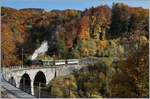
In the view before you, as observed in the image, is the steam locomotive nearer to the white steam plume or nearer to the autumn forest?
the autumn forest

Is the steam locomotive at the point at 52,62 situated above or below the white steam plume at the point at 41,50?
below

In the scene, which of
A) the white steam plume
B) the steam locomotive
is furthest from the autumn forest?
the steam locomotive

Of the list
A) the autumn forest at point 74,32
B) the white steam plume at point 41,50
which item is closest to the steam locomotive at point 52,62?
the autumn forest at point 74,32

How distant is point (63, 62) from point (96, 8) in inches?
407

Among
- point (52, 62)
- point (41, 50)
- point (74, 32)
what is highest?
point (74, 32)

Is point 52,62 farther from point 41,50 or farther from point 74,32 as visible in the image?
point 74,32

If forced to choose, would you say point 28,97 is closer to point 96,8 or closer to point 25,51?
point 25,51

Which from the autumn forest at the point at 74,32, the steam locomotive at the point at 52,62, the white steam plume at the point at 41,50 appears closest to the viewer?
the autumn forest at the point at 74,32

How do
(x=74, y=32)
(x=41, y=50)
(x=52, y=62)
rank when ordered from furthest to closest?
1. (x=74, y=32)
2. (x=41, y=50)
3. (x=52, y=62)

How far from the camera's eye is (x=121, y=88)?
1166 cm

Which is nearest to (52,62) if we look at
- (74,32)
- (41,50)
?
(41,50)

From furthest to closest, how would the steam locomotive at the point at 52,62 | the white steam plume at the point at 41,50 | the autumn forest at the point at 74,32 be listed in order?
the white steam plume at the point at 41,50
the steam locomotive at the point at 52,62
the autumn forest at the point at 74,32

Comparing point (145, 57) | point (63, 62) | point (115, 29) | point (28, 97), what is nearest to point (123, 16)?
point (115, 29)

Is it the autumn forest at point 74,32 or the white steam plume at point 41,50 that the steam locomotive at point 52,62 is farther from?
the white steam plume at point 41,50
